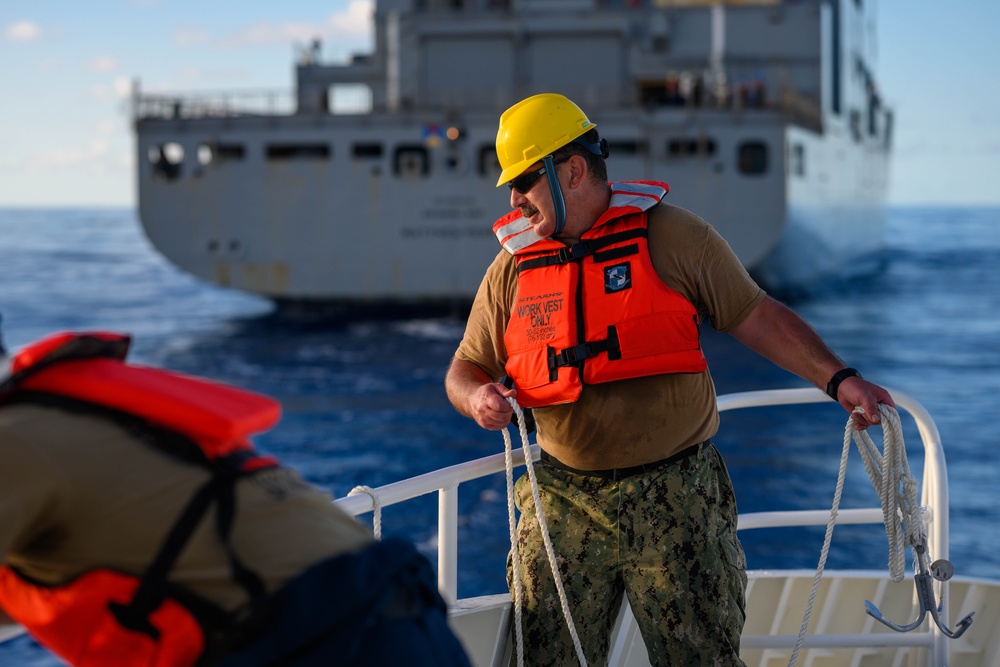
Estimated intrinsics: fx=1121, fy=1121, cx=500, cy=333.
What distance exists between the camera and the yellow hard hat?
2.64 metres

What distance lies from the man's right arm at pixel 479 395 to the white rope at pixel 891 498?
2.89ft

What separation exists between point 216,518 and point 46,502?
0.22 meters

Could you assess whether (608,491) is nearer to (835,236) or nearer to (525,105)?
(525,105)

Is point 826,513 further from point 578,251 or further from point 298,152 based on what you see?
point 298,152

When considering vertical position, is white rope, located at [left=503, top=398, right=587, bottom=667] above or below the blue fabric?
below

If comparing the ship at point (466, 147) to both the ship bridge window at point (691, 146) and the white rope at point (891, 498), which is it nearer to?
the ship bridge window at point (691, 146)

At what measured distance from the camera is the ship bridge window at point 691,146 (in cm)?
2127

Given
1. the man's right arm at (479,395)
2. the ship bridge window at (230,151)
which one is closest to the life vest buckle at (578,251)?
the man's right arm at (479,395)

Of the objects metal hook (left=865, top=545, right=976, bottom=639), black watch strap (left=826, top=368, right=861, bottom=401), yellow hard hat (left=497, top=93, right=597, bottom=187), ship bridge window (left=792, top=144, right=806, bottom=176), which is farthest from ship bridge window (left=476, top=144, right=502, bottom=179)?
black watch strap (left=826, top=368, right=861, bottom=401)

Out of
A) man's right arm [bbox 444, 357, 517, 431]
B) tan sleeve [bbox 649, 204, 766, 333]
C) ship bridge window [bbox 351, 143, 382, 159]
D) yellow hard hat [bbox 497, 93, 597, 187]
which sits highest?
ship bridge window [bbox 351, 143, 382, 159]

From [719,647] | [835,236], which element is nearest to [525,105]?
[719,647]

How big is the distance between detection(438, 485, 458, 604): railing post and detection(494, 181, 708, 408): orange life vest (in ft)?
1.01

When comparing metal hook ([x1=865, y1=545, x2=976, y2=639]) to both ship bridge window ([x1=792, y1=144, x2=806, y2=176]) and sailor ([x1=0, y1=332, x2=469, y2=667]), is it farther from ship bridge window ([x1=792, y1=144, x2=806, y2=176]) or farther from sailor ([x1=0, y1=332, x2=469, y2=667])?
ship bridge window ([x1=792, y1=144, x2=806, y2=176])

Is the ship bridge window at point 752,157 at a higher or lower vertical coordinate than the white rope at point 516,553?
higher
